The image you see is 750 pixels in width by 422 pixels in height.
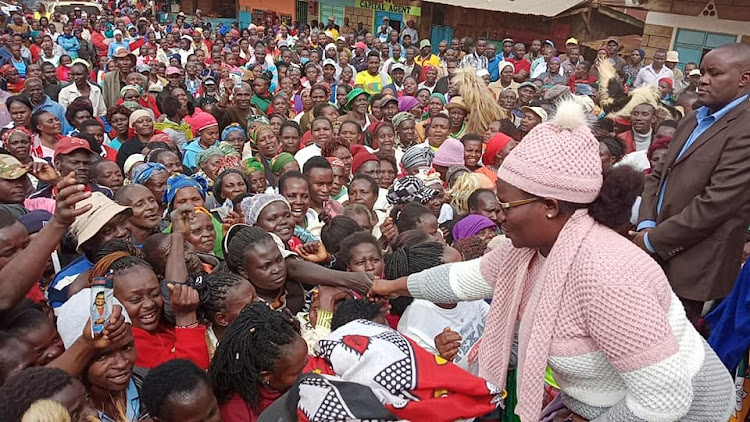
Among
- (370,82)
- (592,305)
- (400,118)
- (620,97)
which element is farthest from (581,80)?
(592,305)

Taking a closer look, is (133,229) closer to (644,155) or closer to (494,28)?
(644,155)

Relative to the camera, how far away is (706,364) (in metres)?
1.72

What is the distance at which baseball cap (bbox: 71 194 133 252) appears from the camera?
3316 mm

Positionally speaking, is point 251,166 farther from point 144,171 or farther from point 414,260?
point 414,260

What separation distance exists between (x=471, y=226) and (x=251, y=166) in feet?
7.68

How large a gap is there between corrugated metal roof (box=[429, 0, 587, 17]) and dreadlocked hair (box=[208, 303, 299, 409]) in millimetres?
14035

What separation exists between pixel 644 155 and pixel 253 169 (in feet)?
12.1

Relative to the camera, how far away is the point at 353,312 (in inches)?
98.2

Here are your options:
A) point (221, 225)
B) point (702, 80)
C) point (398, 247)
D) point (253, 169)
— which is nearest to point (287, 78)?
point (253, 169)

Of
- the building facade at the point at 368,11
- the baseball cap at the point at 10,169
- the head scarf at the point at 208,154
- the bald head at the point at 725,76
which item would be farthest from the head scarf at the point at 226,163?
the building facade at the point at 368,11

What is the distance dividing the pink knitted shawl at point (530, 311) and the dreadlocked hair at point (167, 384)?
3.50ft

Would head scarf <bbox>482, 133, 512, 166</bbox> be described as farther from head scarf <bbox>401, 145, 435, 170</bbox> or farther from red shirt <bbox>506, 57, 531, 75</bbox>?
red shirt <bbox>506, 57, 531, 75</bbox>

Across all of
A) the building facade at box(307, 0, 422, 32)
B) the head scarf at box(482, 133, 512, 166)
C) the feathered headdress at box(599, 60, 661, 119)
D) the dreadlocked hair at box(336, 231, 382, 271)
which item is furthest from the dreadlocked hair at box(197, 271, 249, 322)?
the building facade at box(307, 0, 422, 32)

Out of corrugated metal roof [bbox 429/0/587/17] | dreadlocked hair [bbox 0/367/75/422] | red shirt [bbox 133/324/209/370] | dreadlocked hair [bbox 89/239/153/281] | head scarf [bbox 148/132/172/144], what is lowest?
red shirt [bbox 133/324/209/370]
